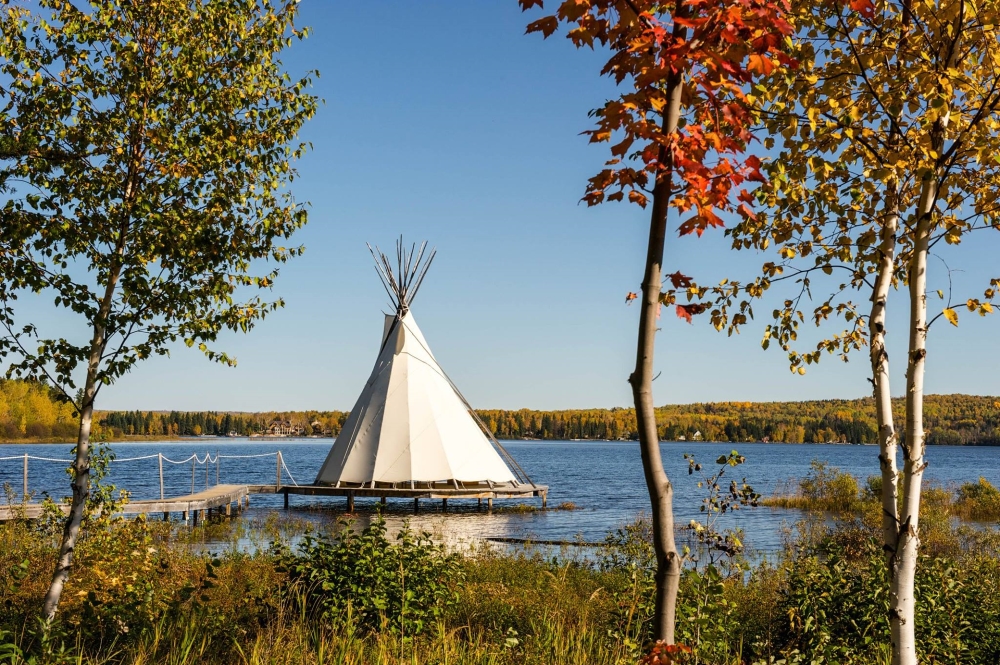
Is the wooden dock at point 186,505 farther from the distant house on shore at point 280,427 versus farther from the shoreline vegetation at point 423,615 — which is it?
the distant house on shore at point 280,427

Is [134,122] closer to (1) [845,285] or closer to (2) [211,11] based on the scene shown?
(2) [211,11]

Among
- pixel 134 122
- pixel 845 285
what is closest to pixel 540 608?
pixel 845 285

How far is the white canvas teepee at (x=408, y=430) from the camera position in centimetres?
2289

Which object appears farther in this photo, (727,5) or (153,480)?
(153,480)

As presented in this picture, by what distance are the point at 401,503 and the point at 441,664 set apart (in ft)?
79.4

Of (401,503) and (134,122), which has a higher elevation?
Result: (134,122)

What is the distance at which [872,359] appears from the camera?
446 cm

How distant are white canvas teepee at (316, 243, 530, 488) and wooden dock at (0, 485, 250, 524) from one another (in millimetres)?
2695

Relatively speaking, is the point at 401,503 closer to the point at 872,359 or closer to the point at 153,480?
the point at 153,480

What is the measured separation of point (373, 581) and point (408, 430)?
17.2 meters

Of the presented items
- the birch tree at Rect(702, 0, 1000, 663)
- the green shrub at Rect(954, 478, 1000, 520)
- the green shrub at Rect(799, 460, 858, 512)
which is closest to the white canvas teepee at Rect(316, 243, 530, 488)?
the green shrub at Rect(799, 460, 858, 512)

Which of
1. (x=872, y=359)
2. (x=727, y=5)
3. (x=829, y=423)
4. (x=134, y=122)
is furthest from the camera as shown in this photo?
(x=829, y=423)

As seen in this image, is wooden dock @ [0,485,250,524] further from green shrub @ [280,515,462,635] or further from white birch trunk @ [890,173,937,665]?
white birch trunk @ [890,173,937,665]

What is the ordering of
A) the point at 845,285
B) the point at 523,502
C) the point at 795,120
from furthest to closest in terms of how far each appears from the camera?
the point at 523,502, the point at 845,285, the point at 795,120
